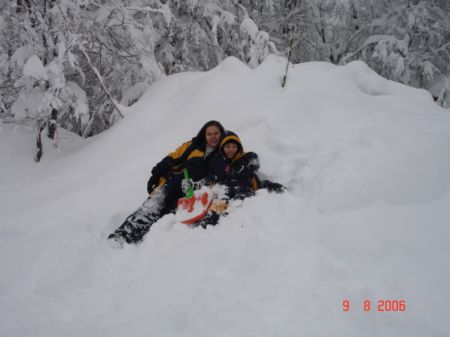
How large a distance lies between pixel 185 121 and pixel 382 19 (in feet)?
24.9

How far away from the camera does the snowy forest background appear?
5.78 metres

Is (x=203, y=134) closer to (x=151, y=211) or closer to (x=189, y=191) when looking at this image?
(x=189, y=191)

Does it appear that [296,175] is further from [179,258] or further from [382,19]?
[382,19]

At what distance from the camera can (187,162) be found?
12.2ft

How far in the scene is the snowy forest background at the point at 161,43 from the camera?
5777 mm

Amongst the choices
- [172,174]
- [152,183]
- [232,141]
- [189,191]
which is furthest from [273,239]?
[152,183]

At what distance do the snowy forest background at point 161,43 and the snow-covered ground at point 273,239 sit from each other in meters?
1.80

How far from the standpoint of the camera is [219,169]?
362 cm

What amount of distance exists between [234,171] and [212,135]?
55cm
